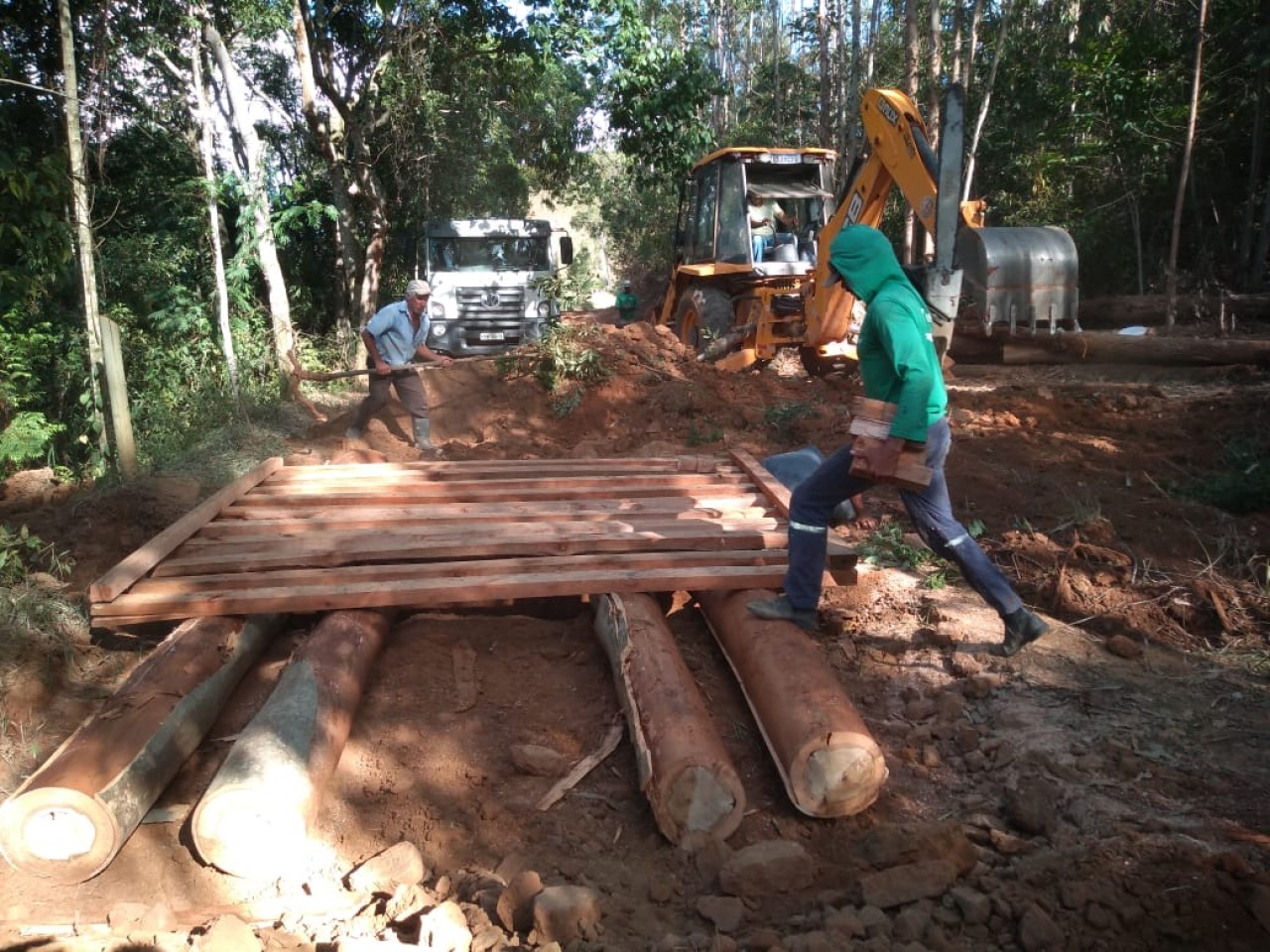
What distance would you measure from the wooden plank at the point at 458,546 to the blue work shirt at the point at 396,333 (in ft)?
12.7

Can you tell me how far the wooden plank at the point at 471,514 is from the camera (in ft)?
15.2

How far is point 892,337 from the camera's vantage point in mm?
3547

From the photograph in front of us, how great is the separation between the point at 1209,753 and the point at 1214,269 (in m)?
14.7

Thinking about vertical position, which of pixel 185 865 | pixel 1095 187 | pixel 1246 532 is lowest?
pixel 185 865

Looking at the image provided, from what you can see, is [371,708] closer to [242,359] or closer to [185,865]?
[185,865]

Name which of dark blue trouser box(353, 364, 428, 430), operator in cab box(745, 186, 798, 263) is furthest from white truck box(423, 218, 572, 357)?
dark blue trouser box(353, 364, 428, 430)

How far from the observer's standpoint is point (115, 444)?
6590 millimetres

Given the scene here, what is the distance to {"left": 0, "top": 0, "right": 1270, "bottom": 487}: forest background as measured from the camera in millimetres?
9180

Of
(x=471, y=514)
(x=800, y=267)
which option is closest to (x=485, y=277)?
(x=800, y=267)

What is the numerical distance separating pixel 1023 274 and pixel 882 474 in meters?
7.91

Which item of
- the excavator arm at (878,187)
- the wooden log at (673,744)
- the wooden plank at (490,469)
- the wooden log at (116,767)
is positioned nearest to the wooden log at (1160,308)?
the excavator arm at (878,187)

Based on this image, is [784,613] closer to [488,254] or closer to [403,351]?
[403,351]

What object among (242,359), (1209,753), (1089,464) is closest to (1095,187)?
(1089,464)

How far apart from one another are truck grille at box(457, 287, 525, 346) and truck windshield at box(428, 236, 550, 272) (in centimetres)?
43
